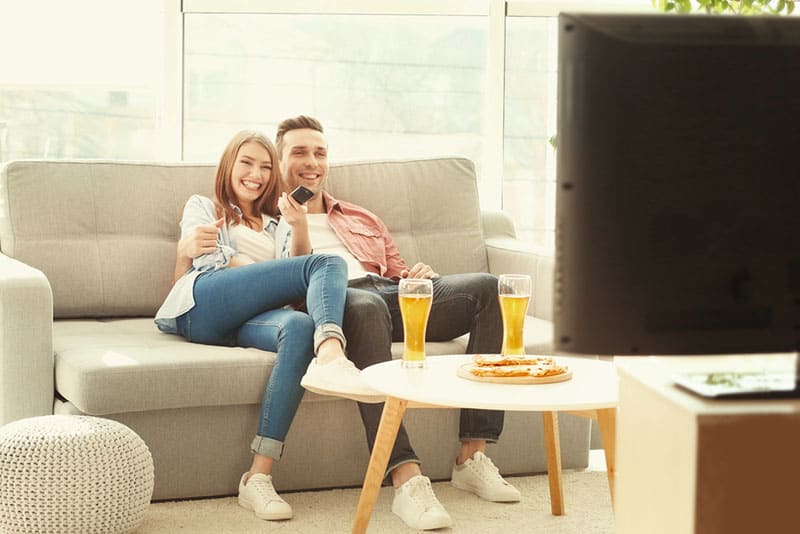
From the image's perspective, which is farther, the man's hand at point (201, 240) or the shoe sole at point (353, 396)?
the man's hand at point (201, 240)

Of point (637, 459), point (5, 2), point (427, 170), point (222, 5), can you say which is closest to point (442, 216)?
point (427, 170)

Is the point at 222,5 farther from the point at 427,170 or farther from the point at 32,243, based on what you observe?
the point at 32,243

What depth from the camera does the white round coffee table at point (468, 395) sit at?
79.3 inches

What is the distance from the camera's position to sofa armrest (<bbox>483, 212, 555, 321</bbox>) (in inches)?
131

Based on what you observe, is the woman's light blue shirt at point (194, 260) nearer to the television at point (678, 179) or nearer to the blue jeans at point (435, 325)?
the blue jeans at point (435, 325)

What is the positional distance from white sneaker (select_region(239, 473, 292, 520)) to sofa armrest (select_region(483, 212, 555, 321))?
96 cm

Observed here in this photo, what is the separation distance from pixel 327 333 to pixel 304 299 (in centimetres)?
32

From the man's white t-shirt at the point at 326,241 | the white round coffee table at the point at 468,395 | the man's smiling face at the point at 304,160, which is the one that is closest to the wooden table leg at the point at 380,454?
the white round coffee table at the point at 468,395

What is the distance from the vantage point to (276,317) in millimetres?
2840

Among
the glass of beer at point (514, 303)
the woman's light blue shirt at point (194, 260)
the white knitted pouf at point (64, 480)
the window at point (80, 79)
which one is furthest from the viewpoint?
the window at point (80, 79)

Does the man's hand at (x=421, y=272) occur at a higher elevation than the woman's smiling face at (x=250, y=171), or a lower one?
lower

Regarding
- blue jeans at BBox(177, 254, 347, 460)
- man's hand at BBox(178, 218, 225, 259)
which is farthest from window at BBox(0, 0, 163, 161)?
blue jeans at BBox(177, 254, 347, 460)

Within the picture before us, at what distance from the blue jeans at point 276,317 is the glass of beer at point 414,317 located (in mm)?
320

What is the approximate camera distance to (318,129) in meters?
3.40
